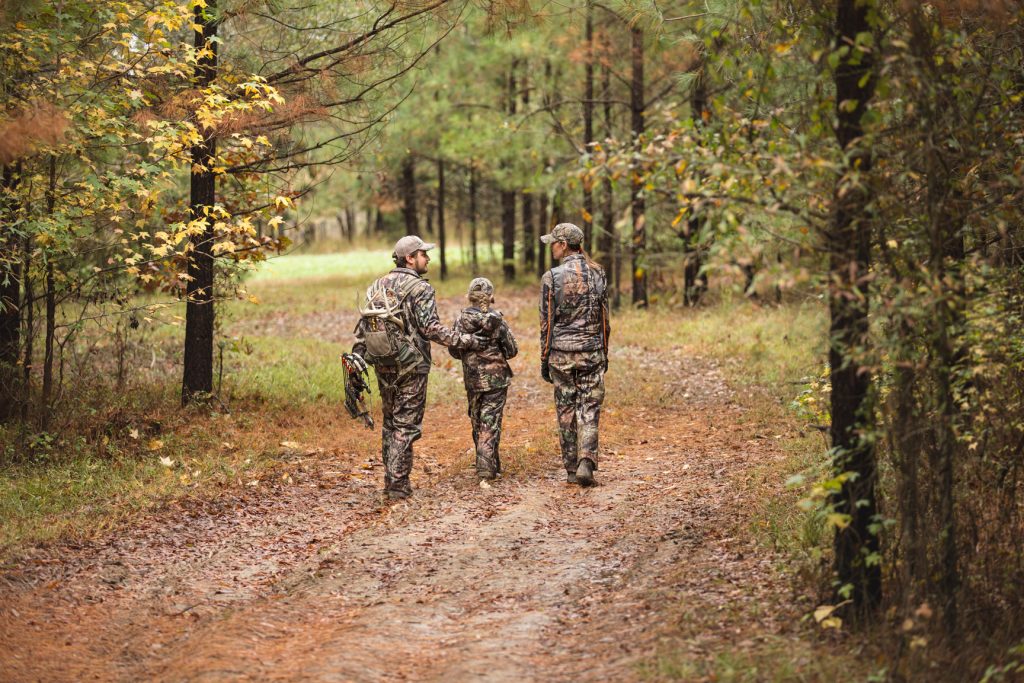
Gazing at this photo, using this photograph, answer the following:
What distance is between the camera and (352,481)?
372 inches

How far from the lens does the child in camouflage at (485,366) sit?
8.75 m

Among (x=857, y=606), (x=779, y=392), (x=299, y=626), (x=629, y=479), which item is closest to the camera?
(x=857, y=606)

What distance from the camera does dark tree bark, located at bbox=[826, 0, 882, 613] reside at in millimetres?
4711

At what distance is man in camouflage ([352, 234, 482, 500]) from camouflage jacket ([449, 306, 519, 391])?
170mm

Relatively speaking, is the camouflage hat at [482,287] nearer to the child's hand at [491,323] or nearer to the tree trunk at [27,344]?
the child's hand at [491,323]

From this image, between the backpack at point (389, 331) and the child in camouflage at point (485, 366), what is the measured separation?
0.55 meters

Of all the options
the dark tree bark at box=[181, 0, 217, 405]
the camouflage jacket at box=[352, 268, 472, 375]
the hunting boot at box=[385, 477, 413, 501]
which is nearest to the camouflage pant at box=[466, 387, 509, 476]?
the camouflage jacket at box=[352, 268, 472, 375]

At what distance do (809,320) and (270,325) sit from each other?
19647mm

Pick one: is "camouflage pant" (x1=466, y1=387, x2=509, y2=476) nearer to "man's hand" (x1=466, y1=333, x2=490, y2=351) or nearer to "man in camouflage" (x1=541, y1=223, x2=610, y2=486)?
"man's hand" (x1=466, y1=333, x2=490, y2=351)

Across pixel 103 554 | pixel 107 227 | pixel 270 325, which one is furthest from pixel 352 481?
pixel 270 325

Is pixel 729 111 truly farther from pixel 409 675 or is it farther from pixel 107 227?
pixel 107 227

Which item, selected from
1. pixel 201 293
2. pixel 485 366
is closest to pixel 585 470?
pixel 485 366

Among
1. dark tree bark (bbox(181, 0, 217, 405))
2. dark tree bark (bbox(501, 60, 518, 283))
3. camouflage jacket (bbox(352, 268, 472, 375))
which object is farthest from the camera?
dark tree bark (bbox(501, 60, 518, 283))

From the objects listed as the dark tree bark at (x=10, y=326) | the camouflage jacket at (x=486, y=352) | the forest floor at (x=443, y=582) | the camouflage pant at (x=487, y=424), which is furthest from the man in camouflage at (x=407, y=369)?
the dark tree bark at (x=10, y=326)
